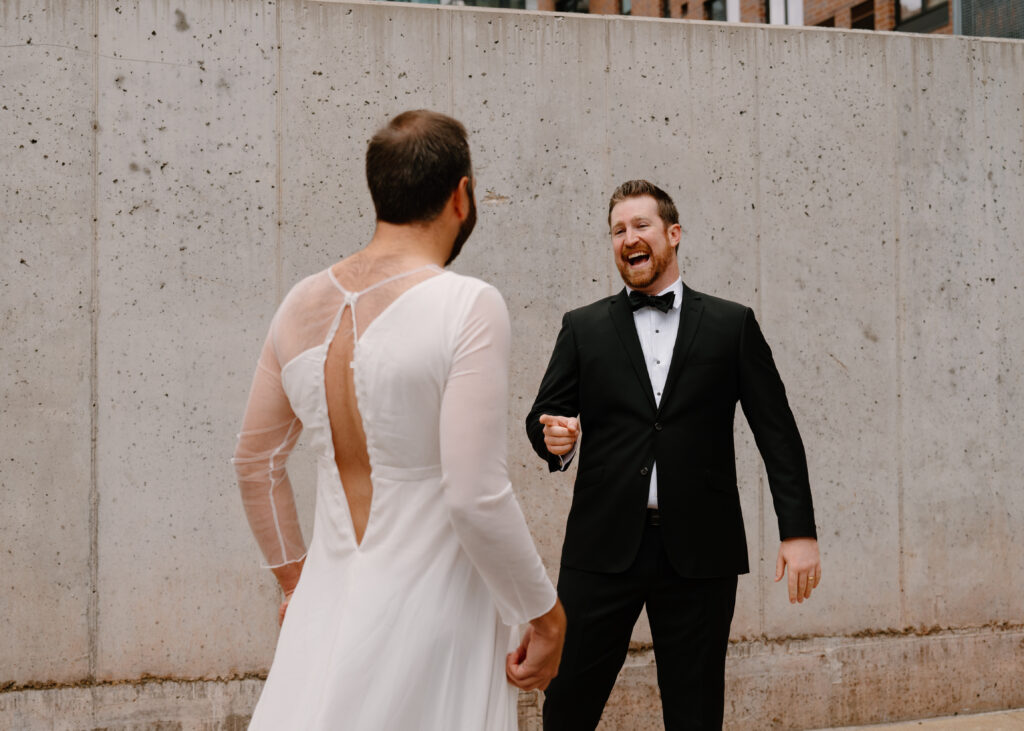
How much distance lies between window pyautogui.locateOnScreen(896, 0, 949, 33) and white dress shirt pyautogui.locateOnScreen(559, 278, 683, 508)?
49.0 ft

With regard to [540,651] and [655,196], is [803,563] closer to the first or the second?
[655,196]

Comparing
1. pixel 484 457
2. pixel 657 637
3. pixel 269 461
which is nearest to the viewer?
pixel 484 457

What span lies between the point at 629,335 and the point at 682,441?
0.37 m

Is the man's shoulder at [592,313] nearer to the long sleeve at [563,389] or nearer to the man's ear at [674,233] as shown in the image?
the long sleeve at [563,389]

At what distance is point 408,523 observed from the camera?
1.79m

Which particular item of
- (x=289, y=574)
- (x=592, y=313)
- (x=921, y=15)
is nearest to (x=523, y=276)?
(x=592, y=313)

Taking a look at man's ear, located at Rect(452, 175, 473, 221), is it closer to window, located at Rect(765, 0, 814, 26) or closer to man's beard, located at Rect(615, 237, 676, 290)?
man's beard, located at Rect(615, 237, 676, 290)

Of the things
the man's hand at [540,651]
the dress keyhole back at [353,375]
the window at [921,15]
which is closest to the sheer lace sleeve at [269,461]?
the dress keyhole back at [353,375]

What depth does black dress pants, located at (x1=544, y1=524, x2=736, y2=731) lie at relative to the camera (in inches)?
119

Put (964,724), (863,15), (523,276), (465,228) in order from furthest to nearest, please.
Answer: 1. (863,15)
2. (964,724)
3. (523,276)
4. (465,228)

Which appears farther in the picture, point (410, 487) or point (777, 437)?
point (777, 437)

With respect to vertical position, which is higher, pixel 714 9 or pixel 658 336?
pixel 714 9

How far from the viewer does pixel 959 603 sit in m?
4.75

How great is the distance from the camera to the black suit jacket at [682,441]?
3014mm
